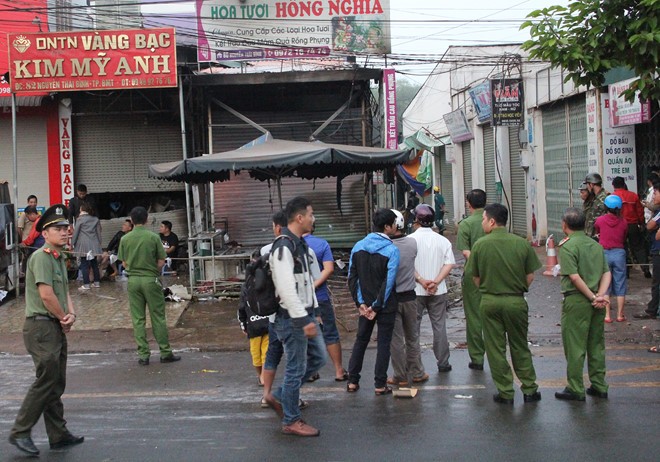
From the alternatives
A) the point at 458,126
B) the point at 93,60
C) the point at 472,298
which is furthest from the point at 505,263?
the point at 458,126

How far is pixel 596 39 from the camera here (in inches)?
385

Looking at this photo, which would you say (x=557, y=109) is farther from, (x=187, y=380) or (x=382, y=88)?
(x=187, y=380)

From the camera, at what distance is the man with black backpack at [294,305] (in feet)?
20.0

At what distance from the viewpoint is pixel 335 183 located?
17766 mm

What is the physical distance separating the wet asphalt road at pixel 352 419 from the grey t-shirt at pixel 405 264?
1.02 meters

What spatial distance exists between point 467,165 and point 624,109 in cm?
1434

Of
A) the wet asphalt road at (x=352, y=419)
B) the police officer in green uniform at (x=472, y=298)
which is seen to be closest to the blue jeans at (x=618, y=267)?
the wet asphalt road at (x=352, y=419)

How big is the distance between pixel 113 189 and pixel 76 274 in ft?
8.51

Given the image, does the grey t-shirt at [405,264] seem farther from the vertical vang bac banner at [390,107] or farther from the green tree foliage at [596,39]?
the vertical vang bac banner at [390,107]

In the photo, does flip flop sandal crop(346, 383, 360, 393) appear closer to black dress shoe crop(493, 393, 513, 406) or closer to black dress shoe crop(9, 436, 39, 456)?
black dress shoe crop(493, 393, 513, 406)

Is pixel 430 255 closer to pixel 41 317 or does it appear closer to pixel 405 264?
pixel 405 264

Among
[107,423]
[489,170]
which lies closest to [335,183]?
[489,170]

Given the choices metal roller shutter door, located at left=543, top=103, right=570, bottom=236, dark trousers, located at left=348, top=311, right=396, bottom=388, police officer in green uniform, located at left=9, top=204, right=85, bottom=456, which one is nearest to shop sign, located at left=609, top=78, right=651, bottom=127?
metal roller shutter door, located at left=543, top=103, right=570, bottom=236

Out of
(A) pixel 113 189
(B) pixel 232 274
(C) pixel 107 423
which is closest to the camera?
(C) pixel 107 423
